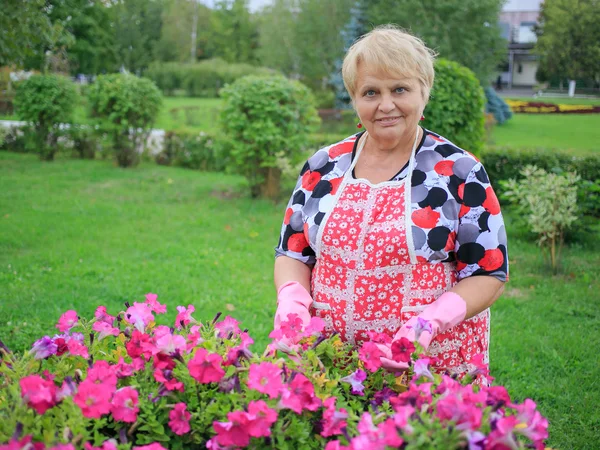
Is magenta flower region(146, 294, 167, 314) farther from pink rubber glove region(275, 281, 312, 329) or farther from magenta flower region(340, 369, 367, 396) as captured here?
magenta flower region(340, 369, 367, 396)

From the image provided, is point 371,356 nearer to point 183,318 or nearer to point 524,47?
point 183,318

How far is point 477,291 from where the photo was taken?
204cm

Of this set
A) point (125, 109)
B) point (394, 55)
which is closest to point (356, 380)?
point (394, 55)

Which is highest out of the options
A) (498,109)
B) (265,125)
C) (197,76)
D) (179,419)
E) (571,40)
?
(197,76)

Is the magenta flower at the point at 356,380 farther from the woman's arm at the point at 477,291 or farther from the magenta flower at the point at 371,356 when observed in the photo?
the woman's arm at the point at 477,291

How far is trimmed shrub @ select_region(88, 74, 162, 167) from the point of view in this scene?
12.5 meters

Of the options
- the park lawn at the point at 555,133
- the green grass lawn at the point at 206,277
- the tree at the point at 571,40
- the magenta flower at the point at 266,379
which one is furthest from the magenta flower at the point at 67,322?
the tree at the point at 571,40

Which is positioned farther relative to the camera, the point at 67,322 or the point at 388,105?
the point at 388,105

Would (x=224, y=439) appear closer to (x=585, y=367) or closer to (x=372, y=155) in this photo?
(x=372, y=155)

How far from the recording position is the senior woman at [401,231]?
2.05m

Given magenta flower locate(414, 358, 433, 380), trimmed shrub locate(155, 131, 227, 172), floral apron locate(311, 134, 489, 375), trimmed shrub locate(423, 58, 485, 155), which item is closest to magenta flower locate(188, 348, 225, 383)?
magenta flower locate(414, 358, 433, 380)

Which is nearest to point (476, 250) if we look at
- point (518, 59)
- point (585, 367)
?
point (585, 367)

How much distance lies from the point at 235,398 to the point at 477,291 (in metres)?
0.94

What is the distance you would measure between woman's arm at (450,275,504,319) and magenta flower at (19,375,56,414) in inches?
50.4
